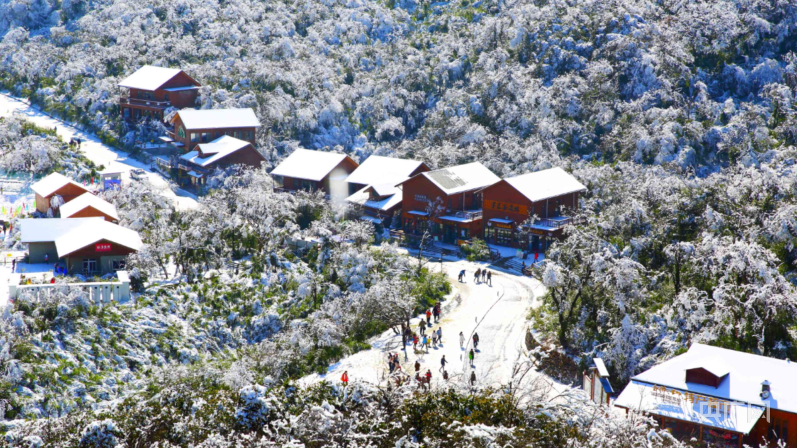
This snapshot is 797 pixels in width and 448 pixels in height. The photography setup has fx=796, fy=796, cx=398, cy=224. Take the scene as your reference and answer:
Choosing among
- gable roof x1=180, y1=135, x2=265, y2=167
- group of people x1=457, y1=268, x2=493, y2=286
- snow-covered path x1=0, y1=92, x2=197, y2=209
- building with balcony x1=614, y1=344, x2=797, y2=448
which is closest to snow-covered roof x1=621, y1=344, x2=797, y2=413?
building with balcony x1=614, y1=344, x2=797, y2=448

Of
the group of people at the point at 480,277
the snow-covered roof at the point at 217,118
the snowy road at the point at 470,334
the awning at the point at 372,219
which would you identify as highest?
the snow-covered roof at the point at 217,118

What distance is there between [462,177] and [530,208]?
922cm

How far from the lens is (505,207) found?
7031cm

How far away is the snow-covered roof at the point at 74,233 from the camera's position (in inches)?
2100

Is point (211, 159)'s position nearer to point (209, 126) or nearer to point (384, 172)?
point (209, 126)

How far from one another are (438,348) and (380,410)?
19.0 m

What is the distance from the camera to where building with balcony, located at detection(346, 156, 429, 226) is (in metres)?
74.8

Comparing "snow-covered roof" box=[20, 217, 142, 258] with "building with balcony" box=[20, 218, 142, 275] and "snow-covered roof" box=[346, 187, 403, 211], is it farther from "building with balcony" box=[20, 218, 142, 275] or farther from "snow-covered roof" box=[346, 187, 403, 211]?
"snow-covered roof" box=[346, 187, 403, 211]

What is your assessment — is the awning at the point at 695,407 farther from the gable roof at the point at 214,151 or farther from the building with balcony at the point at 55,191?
the gable roof at the point at 214,151

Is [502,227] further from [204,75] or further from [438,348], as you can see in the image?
[204,75]

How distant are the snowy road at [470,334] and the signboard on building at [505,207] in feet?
27.1

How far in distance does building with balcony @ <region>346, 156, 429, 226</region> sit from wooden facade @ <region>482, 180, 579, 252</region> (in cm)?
921

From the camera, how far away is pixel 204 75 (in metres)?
98.7

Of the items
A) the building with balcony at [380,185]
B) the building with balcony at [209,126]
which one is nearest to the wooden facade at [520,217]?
the building with balcony at [380,185]
